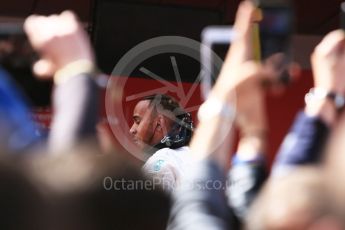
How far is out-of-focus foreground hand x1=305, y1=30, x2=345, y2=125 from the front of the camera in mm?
642

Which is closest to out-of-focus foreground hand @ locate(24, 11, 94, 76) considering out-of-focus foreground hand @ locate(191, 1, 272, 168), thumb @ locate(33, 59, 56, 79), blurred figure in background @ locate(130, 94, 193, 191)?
thumb @ locate(33, 59, 56, 79)

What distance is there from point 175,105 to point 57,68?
1315 millimetres

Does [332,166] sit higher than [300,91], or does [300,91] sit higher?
[332,166]

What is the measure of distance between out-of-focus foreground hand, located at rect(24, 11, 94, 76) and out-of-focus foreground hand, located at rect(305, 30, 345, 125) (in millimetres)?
248

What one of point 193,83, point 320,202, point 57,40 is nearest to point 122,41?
point 193,83

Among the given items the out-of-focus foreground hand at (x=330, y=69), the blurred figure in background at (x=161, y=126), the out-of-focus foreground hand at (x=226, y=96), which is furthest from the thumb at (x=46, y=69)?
the blurred figure in background at (x=161, y=126)

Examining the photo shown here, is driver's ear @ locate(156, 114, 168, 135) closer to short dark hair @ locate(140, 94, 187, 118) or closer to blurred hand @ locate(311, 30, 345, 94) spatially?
short dark hair @ locate(140, 94, 187, 118)

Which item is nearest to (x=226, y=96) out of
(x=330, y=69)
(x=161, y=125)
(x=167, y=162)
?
(x=330, y=69)

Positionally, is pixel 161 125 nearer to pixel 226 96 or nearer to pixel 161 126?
pixel 161 126

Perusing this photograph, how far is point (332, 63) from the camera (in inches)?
25.4

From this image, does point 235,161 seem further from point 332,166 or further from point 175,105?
point 175,105

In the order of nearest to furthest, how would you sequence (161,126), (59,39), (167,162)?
(59,39)
(167,162)
(161,126)

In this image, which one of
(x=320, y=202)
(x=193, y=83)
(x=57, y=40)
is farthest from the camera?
(x=193, y=83)

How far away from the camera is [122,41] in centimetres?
214
